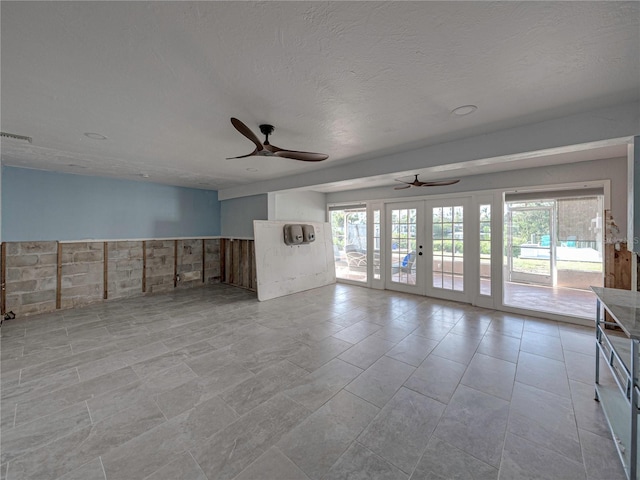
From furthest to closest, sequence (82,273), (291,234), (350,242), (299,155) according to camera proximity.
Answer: (350,242), (291,234), (82,273), (299,155)

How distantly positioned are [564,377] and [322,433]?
2.49 meters

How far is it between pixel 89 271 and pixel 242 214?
3202 mm

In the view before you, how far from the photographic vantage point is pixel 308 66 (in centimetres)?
162

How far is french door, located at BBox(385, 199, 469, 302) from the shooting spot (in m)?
5.00

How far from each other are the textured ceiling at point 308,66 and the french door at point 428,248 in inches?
101

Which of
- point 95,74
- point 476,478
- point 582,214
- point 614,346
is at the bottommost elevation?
point 476,478

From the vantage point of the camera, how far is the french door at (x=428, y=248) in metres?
5.00

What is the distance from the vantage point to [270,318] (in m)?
4.17

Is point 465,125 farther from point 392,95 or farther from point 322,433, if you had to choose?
point 322,433

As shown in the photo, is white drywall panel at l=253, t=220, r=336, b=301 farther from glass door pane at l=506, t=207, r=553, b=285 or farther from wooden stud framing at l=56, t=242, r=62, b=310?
glass door pane at l=506, t=207, r=553, b=285

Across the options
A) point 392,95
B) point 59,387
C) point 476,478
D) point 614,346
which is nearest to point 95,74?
point 392,95

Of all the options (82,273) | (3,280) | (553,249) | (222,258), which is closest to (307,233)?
(222,258)

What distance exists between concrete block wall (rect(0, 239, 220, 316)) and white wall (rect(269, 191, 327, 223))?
2.34 m

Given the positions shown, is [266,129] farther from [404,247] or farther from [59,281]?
[59,281]
